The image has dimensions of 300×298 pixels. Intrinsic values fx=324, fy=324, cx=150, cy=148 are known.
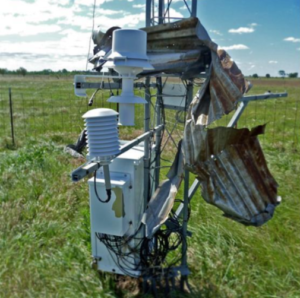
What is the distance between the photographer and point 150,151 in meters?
2.64

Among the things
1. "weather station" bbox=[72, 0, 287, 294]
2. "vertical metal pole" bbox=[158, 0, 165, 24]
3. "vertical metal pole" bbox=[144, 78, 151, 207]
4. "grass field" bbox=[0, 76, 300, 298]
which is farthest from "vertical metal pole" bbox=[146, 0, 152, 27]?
"grass field" bbox=[0, 76, 300, 298]

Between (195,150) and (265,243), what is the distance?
6.25ft

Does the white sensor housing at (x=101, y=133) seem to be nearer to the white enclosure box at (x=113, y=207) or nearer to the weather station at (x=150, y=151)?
the weather station at (x=150, y=151)

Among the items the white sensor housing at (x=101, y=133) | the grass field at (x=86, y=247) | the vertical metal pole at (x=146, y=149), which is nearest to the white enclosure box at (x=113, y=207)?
the vertical metal pole at (x=146, y=149)

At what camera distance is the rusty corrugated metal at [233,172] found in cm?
185

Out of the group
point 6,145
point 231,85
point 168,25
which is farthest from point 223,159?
point 6,145

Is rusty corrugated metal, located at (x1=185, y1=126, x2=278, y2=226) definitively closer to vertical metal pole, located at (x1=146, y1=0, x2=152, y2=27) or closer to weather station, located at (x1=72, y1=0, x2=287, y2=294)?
weather station, located at (x1=72, y1=0, x2=287, y2=294)

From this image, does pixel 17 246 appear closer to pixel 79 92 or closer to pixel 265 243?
pixel 79 92

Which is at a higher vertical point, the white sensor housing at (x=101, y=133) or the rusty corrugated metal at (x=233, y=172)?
the white sensor housing at (x=101, y=133)

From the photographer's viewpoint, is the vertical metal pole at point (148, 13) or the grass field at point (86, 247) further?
the grass field at point (86, 247)

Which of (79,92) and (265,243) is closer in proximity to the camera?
(79,92)

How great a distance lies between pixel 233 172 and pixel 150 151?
0.86 metres

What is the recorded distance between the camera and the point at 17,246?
10.8 ft

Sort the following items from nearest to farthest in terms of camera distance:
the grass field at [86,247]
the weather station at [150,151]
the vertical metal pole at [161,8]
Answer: the weather station at [150,151], the vertical metal pole at [161,8], the grass field at [86,247]
